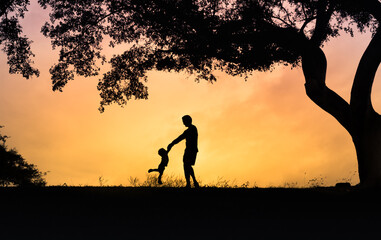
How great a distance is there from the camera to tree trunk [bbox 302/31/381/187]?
→ 55.4 feet

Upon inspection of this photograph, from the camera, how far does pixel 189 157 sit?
14672mm

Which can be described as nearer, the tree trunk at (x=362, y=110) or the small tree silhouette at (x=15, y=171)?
the tree trunk at (x=362, y=110)

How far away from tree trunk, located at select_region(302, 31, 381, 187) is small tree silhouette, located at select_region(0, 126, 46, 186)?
14.8m

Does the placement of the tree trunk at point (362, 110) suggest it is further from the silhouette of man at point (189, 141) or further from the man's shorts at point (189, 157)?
the man's shorts at point (189, 157)

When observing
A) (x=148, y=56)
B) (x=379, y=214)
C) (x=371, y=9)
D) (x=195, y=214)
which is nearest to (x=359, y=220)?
(x=379, y=214)

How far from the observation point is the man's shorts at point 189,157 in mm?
14617

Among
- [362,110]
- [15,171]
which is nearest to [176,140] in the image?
[362,110]

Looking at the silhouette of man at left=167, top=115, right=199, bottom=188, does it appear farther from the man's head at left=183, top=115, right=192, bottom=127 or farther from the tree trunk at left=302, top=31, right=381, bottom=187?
the tree trunk at left=302, top=31, right=381, bottom=187

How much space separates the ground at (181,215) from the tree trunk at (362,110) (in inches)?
129

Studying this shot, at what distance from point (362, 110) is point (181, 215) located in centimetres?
953

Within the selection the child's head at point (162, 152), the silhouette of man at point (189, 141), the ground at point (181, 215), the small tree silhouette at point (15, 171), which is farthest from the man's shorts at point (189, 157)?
the small tree silhouette at point (15, 171)

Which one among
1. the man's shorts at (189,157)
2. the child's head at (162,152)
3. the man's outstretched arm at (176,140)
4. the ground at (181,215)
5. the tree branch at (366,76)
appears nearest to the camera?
the ground at (181,215)

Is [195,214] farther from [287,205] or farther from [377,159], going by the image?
[377,159]

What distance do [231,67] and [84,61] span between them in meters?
6.03
